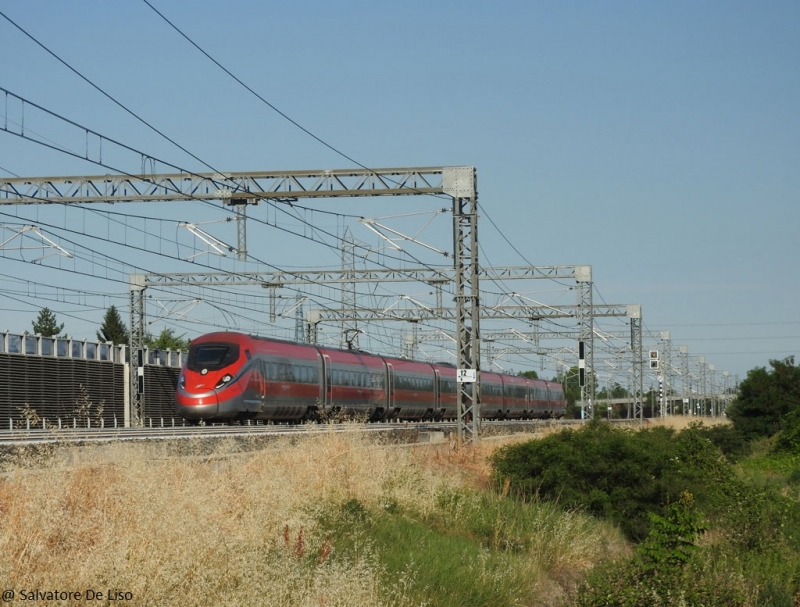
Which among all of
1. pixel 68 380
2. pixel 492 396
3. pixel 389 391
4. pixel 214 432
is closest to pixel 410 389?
pixel 389 391

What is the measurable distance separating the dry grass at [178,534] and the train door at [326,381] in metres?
24.9

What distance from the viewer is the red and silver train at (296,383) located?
33906mm

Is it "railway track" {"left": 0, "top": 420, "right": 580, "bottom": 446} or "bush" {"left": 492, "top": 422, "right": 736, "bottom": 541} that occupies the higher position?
"railway track" {"left": 0, "top": 420, "right": 580, "bottom": 446}

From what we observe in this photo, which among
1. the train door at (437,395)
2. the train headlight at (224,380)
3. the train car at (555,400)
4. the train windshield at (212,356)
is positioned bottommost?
the train car at (555,400)

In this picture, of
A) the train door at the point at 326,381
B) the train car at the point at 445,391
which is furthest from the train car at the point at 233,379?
the train car at the point at 445,391

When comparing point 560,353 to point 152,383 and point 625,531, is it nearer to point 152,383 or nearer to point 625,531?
point 152,383

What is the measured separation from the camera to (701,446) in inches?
1152

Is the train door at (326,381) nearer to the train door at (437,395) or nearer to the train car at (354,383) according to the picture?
the train car at (354,383)

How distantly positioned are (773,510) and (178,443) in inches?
463

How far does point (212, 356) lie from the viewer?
34.3 m

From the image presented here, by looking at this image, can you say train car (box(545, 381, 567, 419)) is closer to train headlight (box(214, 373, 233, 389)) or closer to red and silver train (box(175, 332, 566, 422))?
red and silver train (box(175, 332, 566, 422))

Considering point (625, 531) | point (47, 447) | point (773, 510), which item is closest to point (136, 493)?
point (47, 447)

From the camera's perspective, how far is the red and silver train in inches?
1335

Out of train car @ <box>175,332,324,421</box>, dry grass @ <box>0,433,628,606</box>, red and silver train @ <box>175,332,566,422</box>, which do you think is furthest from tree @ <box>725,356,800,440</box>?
dry grass @ <box>0,433,628,606</box>
